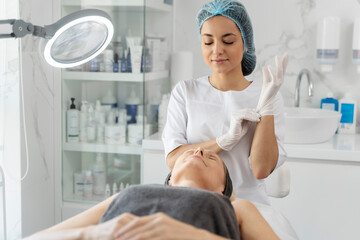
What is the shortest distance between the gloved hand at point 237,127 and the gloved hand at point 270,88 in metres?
0.03

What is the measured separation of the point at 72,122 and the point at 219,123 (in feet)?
3.64

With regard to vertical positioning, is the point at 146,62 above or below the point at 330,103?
above

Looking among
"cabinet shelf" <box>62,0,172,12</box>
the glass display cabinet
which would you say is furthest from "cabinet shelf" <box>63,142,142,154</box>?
"cabinet shelf" <box>62,0,172,12</box>

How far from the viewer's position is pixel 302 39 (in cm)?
278

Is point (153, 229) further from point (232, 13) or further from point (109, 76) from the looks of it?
point (109, 76)

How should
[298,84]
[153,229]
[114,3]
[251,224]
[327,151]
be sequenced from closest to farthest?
[153,229], [251,224], [327,151], [114,3], [298,84]

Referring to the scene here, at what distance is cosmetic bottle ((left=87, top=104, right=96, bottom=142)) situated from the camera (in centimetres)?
259

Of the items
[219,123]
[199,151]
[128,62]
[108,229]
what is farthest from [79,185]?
[108,229]

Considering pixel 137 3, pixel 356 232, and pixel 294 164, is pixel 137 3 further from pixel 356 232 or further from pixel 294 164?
pixel 356 232

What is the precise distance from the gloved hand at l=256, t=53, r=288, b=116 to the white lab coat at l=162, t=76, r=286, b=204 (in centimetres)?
8

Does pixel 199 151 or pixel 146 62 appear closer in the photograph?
pixel 199 151

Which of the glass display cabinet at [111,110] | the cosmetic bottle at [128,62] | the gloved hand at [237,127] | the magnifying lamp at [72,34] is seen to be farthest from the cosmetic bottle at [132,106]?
the magnifying lamp at [72,34]

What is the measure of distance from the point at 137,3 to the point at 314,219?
1.44 metres

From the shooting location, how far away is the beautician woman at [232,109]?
1589 millimetres
